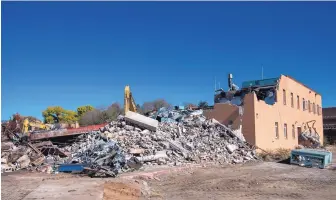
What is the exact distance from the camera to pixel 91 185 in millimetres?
11391

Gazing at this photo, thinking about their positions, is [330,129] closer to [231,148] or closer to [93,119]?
[93,119]

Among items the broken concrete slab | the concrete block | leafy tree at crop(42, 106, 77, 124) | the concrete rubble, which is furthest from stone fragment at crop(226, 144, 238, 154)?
leafy tree at crop(42, 106, 77, 124)

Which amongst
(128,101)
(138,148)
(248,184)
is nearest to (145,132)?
(138,148)

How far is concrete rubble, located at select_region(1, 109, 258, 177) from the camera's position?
638 inches

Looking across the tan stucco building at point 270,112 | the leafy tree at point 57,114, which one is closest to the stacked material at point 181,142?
the tan stucco building at point 270,112

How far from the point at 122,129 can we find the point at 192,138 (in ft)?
13.5

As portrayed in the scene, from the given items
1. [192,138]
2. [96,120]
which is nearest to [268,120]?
[192,138]

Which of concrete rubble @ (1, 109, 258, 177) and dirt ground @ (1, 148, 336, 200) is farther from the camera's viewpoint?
concrete rubble @ (1, 109, 258, 177)

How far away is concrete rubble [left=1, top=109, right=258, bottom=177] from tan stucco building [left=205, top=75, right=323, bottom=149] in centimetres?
141

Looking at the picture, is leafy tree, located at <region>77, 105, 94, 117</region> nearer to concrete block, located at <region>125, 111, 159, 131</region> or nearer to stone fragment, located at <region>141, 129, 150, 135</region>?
concrete block, located at <region>125, 111, 159, 131</region>

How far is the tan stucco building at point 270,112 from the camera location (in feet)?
81.0

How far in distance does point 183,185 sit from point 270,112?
1538 centimetres

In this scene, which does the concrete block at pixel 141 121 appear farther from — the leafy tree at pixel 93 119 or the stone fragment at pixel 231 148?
the leafy tree at pixel 93 119

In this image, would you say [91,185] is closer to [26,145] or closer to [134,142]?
[134,142]
